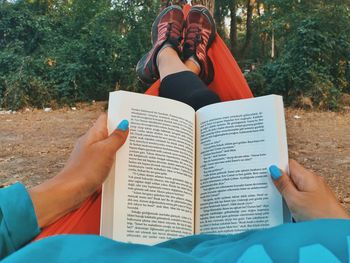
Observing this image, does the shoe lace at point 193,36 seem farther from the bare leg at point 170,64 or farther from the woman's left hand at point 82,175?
the woman's left hand at point 82,175

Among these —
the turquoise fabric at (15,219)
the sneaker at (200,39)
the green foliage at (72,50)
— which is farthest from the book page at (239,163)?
the green foliage at (72,50)

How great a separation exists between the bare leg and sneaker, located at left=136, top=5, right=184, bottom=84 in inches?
1.4

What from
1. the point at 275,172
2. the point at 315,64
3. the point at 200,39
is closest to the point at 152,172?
the point at 275,172

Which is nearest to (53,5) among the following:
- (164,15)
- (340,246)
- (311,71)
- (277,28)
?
(277,28)

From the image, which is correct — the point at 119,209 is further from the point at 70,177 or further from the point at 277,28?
the point at 277,28

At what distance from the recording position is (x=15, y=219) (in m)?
0.58

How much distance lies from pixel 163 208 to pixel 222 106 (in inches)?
7.8

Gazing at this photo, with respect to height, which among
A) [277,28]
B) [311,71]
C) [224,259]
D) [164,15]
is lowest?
[224,259]

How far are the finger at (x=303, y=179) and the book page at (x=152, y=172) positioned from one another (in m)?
0.16

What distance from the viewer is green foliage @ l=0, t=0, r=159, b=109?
3984mm

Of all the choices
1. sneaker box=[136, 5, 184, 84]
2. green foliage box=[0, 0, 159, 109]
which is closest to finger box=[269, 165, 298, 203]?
sneaker box=[136, 5, 184, 84]

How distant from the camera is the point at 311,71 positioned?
371cm

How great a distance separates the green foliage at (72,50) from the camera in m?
3.98

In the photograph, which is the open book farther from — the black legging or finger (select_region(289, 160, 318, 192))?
the black legging
